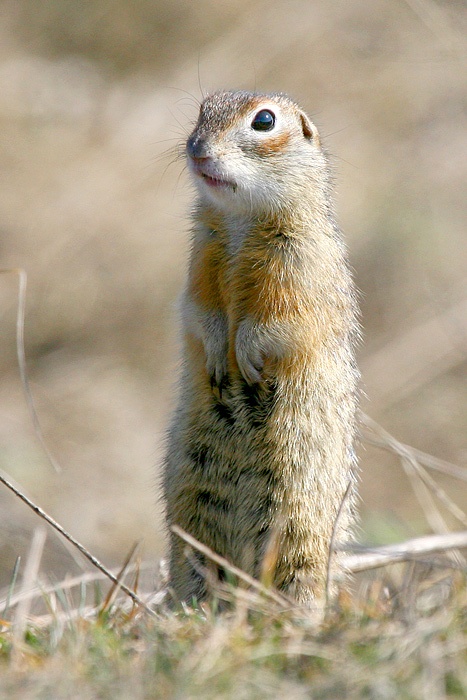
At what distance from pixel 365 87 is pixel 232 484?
33.2 feet

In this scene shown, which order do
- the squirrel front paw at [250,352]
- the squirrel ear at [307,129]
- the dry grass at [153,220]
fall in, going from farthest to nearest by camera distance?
the dry grass at [153,220] → the squirrel ear at [307,129] → the squirrel front paw at [250,352]

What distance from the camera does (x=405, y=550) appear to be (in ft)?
12.8

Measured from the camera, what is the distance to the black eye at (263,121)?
463 cm

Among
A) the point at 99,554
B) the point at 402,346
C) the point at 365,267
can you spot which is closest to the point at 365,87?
the point at 365,267

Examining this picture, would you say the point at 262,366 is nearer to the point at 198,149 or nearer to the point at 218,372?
the point at 218,372

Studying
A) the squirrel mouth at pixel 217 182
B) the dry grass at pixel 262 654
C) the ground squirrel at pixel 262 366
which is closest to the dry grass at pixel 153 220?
the ground squirrel at pixel 262 366

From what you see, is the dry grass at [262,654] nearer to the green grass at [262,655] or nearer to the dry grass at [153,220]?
the green grass at [262,655]

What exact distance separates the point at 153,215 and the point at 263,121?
763 centimetres

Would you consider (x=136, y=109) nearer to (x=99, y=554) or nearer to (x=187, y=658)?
(x=99, y=554)

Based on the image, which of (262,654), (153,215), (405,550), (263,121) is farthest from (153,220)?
(262,654)

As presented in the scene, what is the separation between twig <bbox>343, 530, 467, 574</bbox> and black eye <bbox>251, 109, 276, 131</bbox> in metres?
2.04

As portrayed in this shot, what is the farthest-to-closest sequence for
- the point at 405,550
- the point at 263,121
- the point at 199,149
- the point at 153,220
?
the point at 153,220
the point at 263,121
the point at 199,149
the point at 405,550

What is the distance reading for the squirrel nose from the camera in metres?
4.34

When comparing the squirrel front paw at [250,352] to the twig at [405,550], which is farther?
the squirrel front paw at [250,352]
